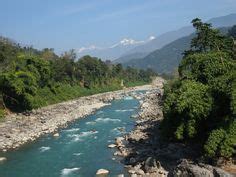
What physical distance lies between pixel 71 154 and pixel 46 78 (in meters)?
34.7

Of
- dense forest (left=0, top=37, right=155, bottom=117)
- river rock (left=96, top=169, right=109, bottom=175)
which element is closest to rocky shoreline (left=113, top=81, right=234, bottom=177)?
river rock (left=96, top=169, right=109, bottom=175)

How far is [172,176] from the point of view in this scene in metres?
24.4

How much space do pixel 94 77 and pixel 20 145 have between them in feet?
207

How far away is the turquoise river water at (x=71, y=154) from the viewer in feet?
97.3

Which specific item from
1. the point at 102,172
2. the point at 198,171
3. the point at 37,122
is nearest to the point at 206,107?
the point at 198,171

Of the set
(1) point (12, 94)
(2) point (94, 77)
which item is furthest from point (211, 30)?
(2) point (94, 77)

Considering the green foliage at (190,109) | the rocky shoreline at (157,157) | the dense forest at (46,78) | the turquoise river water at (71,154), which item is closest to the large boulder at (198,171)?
the rocky shoreline at (157,157)

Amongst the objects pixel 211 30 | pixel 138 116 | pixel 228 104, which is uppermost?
pixel 211 30

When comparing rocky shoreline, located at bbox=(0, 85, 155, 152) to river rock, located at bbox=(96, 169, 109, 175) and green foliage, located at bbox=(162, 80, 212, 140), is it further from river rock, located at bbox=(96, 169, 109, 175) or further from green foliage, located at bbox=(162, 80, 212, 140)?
green foliage, located at bbox=(162, 80, 212, 140)

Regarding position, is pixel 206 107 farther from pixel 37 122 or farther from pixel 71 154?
pixel 37 122

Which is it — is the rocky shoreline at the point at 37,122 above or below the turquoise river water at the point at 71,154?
above

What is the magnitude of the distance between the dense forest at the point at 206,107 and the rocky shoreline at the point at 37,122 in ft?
54.5

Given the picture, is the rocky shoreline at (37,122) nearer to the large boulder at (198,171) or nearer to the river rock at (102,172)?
the river rock at (102,172)

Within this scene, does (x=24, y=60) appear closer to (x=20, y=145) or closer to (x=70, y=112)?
(x=70, y=112)
